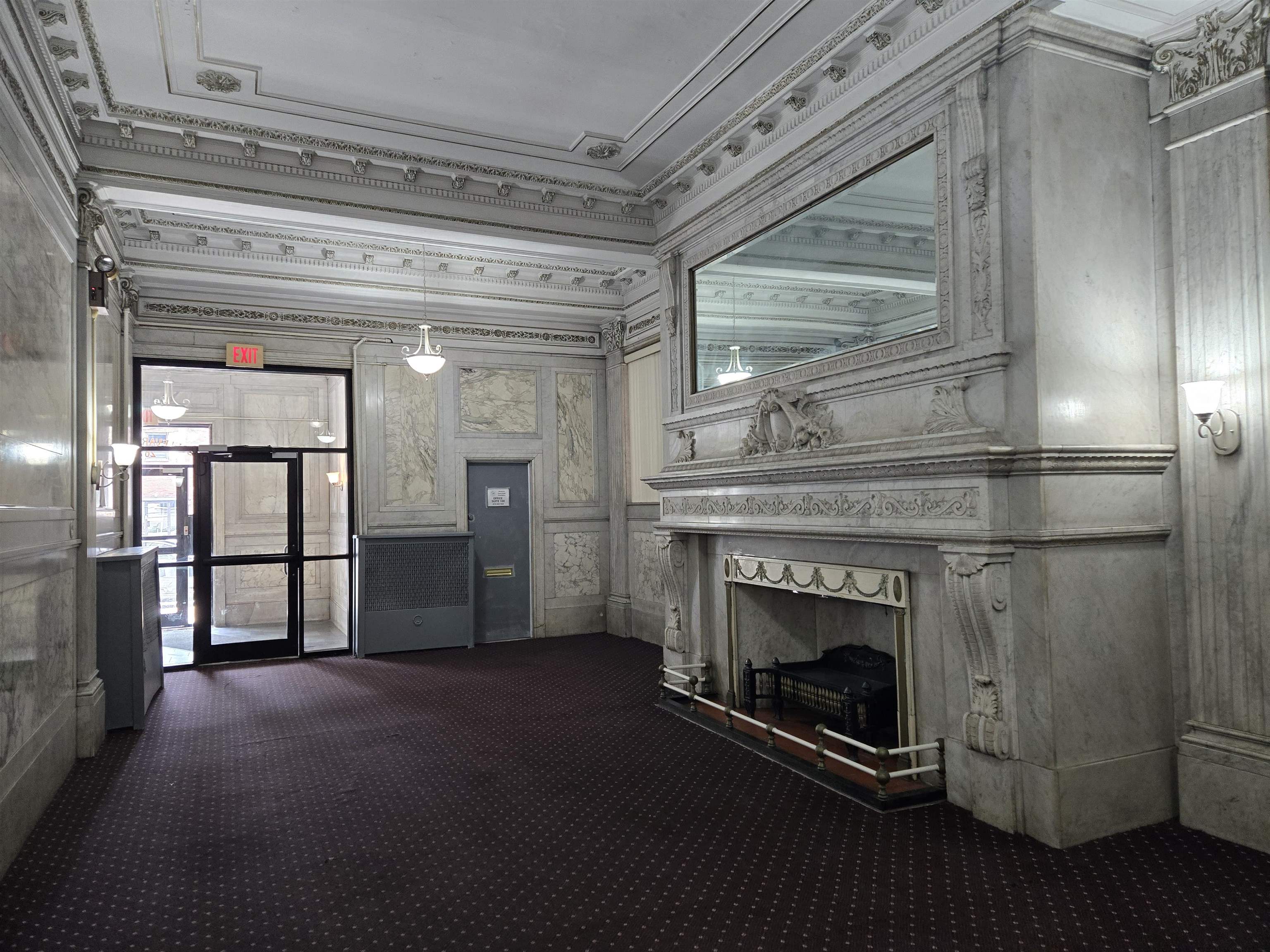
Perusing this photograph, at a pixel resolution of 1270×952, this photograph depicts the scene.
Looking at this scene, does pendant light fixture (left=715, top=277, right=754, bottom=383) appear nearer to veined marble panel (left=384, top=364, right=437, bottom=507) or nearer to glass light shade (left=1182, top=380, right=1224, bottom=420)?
glass light shade (left=1182, top=380, right=1224, bottom=420)

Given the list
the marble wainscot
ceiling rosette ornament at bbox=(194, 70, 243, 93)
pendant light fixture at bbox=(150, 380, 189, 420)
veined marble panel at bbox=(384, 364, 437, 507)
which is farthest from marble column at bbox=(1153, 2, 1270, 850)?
pendant light fixture at bbox=(150, 380, 189, 420)

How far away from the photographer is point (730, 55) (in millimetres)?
4824

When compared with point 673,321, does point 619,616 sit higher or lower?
lower

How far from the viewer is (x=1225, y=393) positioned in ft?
12.6

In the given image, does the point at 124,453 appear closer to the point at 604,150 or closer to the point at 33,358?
the point at 33,358

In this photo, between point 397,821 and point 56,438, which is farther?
point 56,438

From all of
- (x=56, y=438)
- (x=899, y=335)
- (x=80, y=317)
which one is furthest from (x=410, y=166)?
(x=899, y=335)

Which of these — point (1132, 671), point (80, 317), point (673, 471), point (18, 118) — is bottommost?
point (1132, 671)

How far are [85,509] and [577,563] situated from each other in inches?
218

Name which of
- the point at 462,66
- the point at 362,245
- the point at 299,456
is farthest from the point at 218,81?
the point at 299,456

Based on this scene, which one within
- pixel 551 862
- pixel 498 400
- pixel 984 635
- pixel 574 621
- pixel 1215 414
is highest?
pixel 498 400

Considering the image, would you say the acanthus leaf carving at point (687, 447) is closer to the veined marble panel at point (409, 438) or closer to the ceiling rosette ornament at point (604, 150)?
the ceiling rosette ornament at point (604, 150)

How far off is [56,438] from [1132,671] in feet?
19.1

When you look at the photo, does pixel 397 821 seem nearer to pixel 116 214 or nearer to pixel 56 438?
pixel 56 438
